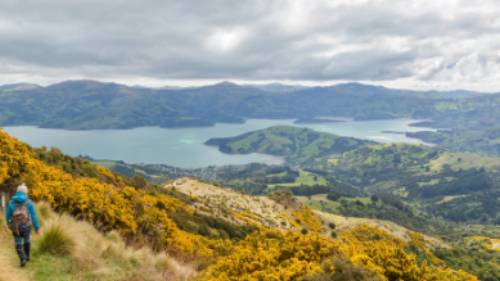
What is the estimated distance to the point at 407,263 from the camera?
1238 cm

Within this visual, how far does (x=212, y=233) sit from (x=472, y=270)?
49170 mm

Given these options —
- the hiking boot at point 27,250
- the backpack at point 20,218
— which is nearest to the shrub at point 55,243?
the hiking boot at point 27,250

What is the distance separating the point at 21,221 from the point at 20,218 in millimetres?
98

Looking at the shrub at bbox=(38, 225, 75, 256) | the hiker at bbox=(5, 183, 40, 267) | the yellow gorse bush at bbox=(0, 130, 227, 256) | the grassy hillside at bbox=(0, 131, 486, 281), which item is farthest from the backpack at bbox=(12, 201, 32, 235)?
the yellow gorse bush at bbox=(0, 130, 227, 256)

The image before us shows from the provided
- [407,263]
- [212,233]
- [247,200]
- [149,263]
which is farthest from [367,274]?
[247,200]

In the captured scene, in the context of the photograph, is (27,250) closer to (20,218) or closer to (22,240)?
(22,240)

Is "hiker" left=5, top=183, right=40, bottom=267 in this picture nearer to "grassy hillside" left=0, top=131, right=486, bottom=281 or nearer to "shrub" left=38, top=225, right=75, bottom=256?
"grassy hillside" left=0, top=131, right=486, bottom=281

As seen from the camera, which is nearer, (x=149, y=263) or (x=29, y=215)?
(x=29, y=215)

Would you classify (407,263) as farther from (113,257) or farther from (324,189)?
(324,189)

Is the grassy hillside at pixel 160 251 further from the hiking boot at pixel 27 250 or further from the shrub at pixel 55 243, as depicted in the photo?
the hiking boot at pixel 27 250

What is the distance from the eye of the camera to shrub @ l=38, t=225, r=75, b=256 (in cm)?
1085

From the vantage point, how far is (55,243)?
10.9 metres

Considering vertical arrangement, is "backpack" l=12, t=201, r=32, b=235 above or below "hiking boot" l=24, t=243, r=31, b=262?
above

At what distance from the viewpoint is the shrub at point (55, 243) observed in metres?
10.9
